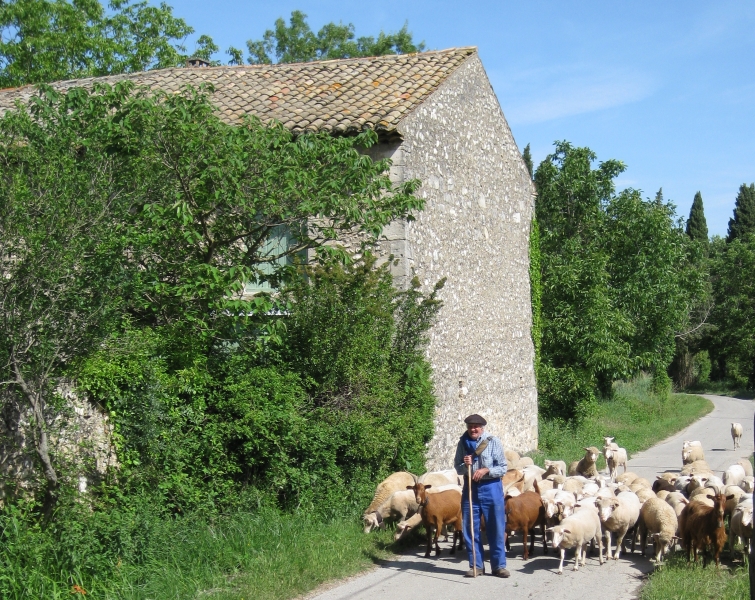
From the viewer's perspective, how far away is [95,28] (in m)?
28.5

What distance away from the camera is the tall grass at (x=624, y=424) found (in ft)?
66.9

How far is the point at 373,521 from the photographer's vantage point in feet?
35.6

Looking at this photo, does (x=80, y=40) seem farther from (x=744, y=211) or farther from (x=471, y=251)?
(x=744, y=211)

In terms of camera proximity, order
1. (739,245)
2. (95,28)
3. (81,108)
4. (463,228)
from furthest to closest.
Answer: (739,245), (95,28), (463,228), (81,108)

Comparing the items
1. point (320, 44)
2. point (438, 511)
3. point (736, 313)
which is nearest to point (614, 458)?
point (438, 511)

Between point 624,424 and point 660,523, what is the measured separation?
1762 cm

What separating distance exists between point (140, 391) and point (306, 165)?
12.9ft

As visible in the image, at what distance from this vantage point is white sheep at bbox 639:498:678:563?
962 cm

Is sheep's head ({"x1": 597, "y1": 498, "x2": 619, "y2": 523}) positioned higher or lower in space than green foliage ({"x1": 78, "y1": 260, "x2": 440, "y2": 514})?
lower

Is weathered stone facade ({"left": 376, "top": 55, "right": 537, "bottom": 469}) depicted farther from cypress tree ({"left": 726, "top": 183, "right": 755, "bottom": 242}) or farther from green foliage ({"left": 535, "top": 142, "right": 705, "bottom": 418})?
cypress tree ({"left": 726, "top": 183, "right": 755, "bottom": 242})

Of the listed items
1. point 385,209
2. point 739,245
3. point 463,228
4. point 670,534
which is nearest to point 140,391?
point 385,209

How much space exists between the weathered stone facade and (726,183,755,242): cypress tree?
55.2 m

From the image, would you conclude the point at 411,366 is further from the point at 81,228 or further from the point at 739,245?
the point at 739,245

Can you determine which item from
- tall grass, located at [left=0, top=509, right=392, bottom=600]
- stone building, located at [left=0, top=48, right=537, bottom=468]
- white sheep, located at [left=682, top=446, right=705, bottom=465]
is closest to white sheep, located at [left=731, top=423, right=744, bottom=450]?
stone building, located at [left=0, top=48, right=537, bottom=468]
